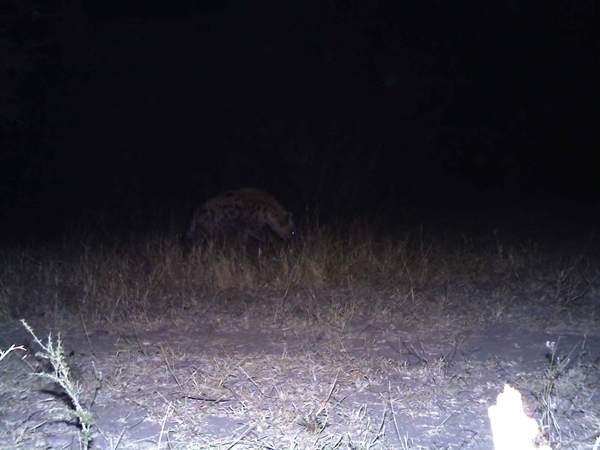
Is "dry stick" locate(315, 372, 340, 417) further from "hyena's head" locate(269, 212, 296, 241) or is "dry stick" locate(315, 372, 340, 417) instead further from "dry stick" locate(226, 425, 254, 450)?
"hyena's head" locate(269, 212, 296, 241)

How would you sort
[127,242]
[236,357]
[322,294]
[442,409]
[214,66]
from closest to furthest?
[442,409] → [236,357] → [322,294] → [127,242] → [214,66]

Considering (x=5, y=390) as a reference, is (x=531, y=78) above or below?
above

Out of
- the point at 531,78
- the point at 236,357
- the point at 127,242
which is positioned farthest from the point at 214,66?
the point at 236,357

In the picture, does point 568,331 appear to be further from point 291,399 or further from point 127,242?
point 127,242

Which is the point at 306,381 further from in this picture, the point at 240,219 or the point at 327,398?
the point at 240,219

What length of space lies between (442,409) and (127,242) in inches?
261

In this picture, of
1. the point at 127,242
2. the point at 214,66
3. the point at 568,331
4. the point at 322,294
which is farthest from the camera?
the point at 214,66

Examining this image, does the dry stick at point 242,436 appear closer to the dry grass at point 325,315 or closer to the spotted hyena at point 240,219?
the dry grass at point 325,315

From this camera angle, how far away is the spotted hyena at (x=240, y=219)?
32.0 ft

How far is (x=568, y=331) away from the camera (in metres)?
5.62

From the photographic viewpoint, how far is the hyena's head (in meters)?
9.79

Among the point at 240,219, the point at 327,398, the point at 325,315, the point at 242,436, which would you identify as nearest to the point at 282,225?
the point at 240,219

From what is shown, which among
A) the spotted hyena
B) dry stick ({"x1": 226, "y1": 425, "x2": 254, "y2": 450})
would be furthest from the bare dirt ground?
the spotted hyena

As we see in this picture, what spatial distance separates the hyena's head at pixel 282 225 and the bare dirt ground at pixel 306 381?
3718mm
